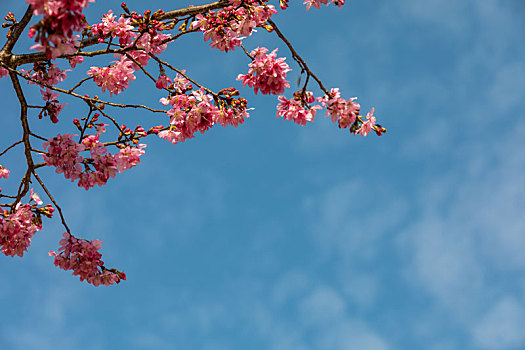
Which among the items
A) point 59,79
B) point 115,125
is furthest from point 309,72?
point 59,79

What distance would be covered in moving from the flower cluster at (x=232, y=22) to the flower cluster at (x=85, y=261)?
2798 millimetres

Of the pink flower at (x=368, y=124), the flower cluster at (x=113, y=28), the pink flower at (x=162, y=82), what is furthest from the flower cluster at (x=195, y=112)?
the pink flower at (x=368, y=124)

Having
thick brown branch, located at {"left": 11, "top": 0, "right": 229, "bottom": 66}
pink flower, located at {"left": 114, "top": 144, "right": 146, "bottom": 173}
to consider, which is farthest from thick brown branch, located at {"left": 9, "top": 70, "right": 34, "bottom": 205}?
pink flower, located at {"left": 114, "top": 144, "right": 146, "bottom": 173}

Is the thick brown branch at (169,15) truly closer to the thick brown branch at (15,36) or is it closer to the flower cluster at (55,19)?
the thick brown branch at (15,36)

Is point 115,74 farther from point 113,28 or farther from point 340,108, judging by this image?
point 340,108

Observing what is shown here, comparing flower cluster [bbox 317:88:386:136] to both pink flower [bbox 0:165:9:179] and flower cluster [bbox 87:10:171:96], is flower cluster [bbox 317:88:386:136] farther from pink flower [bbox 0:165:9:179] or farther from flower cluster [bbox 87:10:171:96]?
pink flower [bbox 0:165:9:179]

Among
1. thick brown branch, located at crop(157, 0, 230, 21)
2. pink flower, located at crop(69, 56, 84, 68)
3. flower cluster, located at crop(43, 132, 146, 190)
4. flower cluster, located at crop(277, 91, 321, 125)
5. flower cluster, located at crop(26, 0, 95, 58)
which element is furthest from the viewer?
pink flower, located at crop(69, 56, 84, 68)

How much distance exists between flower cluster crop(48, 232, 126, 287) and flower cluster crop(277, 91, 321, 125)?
274 centimetres

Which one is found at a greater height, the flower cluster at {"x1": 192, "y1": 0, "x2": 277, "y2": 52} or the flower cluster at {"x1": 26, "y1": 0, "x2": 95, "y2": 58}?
the flower cluster at {"x1": 192, "y1": 0, "x2": 277, "y2": 52}

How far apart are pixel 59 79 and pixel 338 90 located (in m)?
3.52

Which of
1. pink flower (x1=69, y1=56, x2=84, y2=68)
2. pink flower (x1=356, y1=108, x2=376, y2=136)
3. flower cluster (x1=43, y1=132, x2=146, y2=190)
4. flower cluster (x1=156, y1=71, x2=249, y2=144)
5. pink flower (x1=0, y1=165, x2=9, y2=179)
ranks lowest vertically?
flower cluster (x1=43, y1=132, x2=146, y2=190)

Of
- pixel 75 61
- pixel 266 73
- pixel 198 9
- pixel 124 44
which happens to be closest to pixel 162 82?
pixel 124 44

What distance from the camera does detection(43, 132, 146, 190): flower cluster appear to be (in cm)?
455

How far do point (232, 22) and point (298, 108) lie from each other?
1.22m
